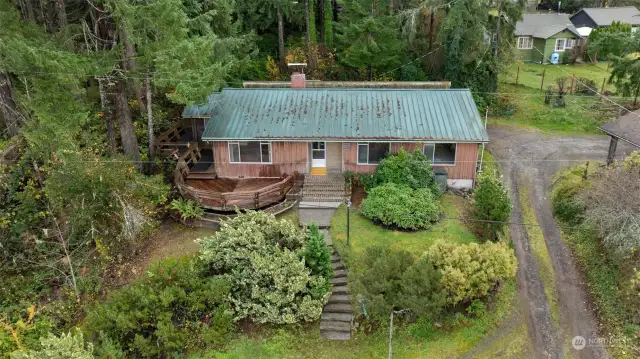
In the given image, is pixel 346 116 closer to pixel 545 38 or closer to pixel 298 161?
pixel 298 161

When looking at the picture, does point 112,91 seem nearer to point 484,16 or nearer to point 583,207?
point 583,207

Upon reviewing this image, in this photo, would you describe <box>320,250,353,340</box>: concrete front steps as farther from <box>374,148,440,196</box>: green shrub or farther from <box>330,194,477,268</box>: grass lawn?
<box>374,148,440,196</box>: green shrub

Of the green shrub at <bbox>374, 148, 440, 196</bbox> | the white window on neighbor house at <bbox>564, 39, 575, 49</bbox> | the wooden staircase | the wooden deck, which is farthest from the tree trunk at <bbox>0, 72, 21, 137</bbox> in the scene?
the white window on neighbor house at <bbox>564, 39, 575, 49</bbox>

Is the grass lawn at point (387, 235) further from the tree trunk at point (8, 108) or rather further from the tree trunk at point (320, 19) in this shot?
the tree trunk at point (320, 19)

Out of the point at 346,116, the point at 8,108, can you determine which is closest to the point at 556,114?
the point at 346,116

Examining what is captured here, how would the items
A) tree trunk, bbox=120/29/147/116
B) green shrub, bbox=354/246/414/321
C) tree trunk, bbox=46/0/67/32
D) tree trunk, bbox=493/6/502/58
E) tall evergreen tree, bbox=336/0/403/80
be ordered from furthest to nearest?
tree trunk, bbox=493/6/502/58
tall evergreen tree, bbox=336/0/403/80
tree trunk, bbox=46/0/67/32
tree trunk, bbox=120/29/147/116
green shrub, bbox=354/246/414/321

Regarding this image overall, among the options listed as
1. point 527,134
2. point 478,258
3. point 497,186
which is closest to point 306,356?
point 478,258
